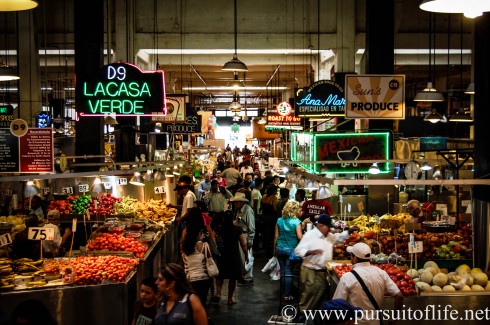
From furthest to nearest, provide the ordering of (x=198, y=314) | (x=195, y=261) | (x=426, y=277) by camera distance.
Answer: (x=195, y=261)
(x=426, y=277)
(x=198, y=314)

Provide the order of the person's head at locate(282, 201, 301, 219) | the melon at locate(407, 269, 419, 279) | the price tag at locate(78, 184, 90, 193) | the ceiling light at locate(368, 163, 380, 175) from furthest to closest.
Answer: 1. the price tag at locate(78, 184, 90, 193)
2. the person's head at locate(282, 201, 301, 219)
3. the ceiling light at locate(368, 163, 380, 175)
4. the melon at locate(407, 269, 419, 279)

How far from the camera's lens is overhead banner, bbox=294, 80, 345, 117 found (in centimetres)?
1506

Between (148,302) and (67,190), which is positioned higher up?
(67,190)

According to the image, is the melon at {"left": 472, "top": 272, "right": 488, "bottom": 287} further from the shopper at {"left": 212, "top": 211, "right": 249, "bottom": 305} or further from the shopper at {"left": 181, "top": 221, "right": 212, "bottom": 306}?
the shopper at {"left": 212, "top": 211, "right": 249, "bottom": 305}

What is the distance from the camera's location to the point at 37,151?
13.4 meters

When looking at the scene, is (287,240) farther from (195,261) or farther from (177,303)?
(177,303)

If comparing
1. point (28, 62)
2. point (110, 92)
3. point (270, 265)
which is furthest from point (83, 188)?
point (110, 92)

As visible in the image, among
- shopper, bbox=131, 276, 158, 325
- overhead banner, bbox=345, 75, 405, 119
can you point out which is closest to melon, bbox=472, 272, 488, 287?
overhead banner, bbox=345, 75, 405, 119

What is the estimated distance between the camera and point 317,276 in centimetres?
969

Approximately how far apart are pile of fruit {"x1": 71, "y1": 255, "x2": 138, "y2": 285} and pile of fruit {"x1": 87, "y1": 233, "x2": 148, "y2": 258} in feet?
3.93

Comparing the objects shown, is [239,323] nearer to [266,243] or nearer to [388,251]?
[388,251]

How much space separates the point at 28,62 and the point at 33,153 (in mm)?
7495

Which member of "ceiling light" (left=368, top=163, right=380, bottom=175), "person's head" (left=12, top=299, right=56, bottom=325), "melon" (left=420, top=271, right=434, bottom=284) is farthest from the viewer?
"ceiling light" (left=368, top=163, right=380, bottom=175)

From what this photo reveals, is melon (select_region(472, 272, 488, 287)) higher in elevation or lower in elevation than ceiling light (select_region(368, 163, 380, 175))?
lower
